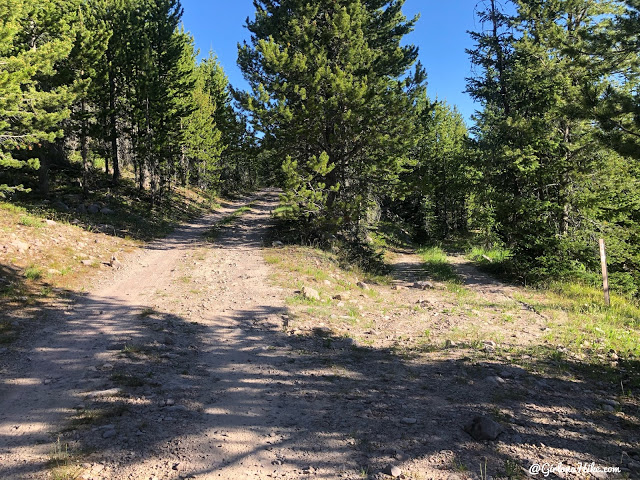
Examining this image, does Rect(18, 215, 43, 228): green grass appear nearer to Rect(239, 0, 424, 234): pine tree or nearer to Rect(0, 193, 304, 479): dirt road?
Rect(0, 193, 304, 479): dirt road

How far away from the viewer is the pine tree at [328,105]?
531 inches

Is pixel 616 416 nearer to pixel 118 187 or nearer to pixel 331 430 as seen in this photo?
pixel 331 430

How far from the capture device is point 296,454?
144 inches

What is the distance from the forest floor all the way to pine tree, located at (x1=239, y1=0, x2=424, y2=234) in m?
5.50

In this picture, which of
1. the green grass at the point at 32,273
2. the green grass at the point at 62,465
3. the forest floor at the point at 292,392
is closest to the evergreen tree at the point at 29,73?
the green grass at the point at 32,273

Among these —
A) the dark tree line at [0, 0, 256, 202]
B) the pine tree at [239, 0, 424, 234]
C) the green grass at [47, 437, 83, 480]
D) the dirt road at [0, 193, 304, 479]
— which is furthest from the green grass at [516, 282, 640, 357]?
the dark tree line at [0, 0, 256, 202]

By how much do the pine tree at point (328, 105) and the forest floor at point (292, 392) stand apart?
550 cm

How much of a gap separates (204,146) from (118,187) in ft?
37.8

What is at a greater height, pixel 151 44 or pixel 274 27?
pixel 151 44

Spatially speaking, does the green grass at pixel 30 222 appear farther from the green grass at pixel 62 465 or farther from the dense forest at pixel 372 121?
the green grass at pixel 62 465

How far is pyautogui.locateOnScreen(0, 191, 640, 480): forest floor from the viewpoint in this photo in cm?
351

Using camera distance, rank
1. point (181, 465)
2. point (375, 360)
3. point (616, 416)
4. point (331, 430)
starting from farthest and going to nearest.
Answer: point (375, 360)
point (616, 416)
point (331, 430)
point (181, 465)

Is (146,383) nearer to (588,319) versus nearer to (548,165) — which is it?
(588,319)

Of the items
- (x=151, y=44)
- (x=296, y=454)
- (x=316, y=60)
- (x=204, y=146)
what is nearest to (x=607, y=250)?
(x=316, y=60)
